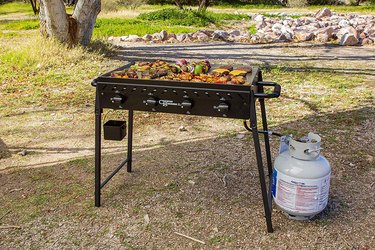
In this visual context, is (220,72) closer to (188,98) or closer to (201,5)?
(188,98)

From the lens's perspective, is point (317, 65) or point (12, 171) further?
point (317, 65)

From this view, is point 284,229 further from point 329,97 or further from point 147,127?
point 329,97

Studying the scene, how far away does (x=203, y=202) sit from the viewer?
359cm

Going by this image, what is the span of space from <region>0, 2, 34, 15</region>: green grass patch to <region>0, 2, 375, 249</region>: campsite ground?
24.9 m

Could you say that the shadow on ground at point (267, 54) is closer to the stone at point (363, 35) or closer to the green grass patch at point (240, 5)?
the stone at point (363, 35)

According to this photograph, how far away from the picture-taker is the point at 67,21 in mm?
9625

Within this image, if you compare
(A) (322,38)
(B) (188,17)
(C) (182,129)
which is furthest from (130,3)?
(C) (182,129)

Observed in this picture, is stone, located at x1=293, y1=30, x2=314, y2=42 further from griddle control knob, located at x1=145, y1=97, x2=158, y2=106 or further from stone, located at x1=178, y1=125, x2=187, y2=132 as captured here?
griddle control knob, located at x1=145, y1=97, x2=158, y2=106

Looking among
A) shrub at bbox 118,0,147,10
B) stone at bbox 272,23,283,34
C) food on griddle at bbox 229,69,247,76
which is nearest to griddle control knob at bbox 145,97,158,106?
food on griddle at bbox 229,69,247,76

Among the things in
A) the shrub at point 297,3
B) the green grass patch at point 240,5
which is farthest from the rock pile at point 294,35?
the shrub at point 297,3

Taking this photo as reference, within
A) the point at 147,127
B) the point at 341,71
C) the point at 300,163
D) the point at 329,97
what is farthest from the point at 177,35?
the point at 300,163

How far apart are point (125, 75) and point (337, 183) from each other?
2222 millimetres

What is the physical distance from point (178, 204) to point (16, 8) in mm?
33257

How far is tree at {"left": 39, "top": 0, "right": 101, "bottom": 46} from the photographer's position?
9.20 meters
